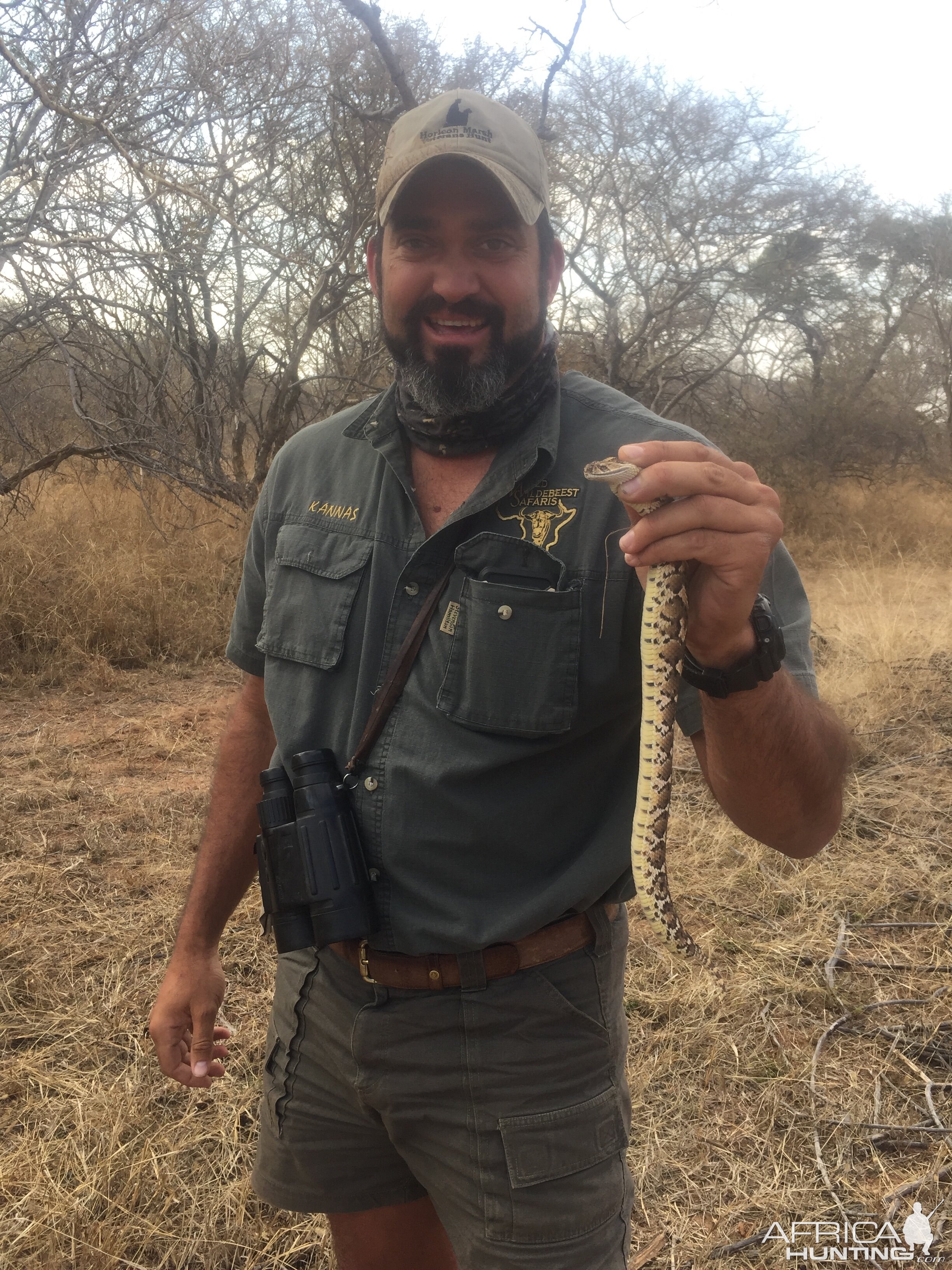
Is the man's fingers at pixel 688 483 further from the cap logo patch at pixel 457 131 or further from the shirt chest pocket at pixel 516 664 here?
the cap logo patch at pixel 457 131

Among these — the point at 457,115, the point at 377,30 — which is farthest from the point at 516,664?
the point at 377,30

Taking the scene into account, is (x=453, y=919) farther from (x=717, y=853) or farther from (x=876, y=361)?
(x=876, y=361)

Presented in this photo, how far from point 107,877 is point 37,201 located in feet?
17.3

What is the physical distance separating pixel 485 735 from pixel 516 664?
0.16 meters

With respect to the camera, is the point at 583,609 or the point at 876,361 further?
the point at 876,361

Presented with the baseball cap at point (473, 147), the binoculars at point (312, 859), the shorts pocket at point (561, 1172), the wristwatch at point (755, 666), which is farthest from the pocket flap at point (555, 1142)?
the baseball cap at point (473, 147)

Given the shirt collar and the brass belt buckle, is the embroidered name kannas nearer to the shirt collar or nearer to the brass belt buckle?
the shirt collar

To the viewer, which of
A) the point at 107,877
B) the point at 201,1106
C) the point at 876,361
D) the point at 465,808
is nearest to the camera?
the point at 465,808

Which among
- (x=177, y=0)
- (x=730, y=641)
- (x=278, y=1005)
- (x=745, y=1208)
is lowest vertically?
(x=745, y=1208)

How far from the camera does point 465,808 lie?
1763mm

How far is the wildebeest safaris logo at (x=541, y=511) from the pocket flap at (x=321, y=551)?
0.36 metres

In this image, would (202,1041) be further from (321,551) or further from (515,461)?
(515,461)

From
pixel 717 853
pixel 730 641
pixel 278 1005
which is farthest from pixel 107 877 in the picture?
pixel 730 641

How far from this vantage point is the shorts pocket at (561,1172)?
67.9 inches
